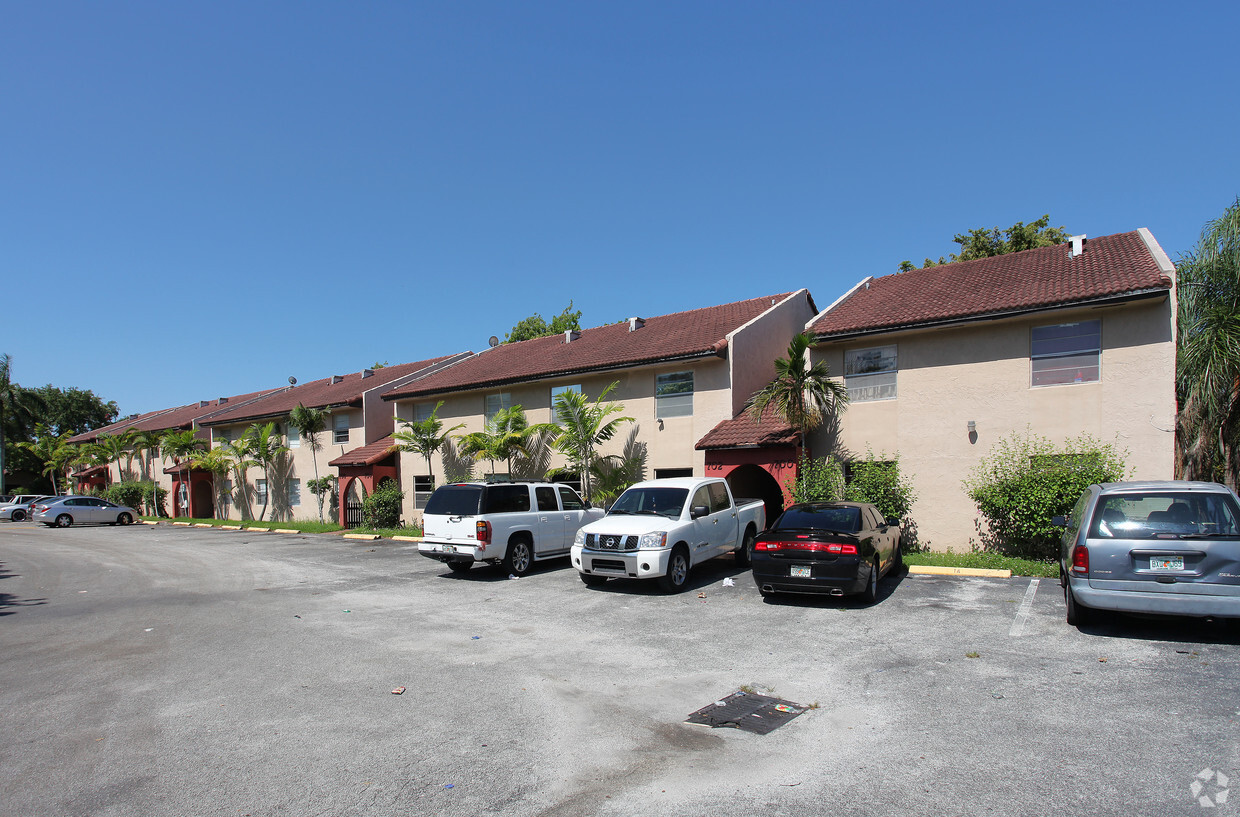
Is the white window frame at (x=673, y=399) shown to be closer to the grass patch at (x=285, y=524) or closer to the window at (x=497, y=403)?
the window at (x=497, y=403)

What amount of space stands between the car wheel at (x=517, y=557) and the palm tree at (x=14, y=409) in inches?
2126

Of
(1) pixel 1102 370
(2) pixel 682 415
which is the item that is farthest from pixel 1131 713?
(2) pixel 682 415

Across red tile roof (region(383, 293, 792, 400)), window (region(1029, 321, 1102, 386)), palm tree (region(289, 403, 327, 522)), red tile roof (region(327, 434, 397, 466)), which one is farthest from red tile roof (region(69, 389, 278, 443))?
window (region(1029, 321, 1102, 386))

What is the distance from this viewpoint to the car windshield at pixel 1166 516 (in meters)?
7.98

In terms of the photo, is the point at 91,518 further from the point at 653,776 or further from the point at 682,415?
the point at 653,776

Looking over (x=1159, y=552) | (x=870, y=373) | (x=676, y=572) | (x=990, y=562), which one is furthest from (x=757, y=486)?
(x=1159, y=552)

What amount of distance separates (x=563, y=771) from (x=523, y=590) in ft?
26.4

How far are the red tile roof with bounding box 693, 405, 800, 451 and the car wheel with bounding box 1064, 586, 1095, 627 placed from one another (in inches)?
326

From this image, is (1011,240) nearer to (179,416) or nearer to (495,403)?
(495,403)

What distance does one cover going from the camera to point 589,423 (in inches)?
794

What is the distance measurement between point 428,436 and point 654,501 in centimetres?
1443

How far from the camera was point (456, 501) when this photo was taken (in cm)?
1442

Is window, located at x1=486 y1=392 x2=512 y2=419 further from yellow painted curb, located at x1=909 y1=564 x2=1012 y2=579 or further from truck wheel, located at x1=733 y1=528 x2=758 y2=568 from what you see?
yellow painted curb, located at x1=909 y1=564 x2=1012 y2=579

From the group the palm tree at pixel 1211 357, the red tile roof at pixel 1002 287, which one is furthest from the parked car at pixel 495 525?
the palm tree at pixel 1211 357
